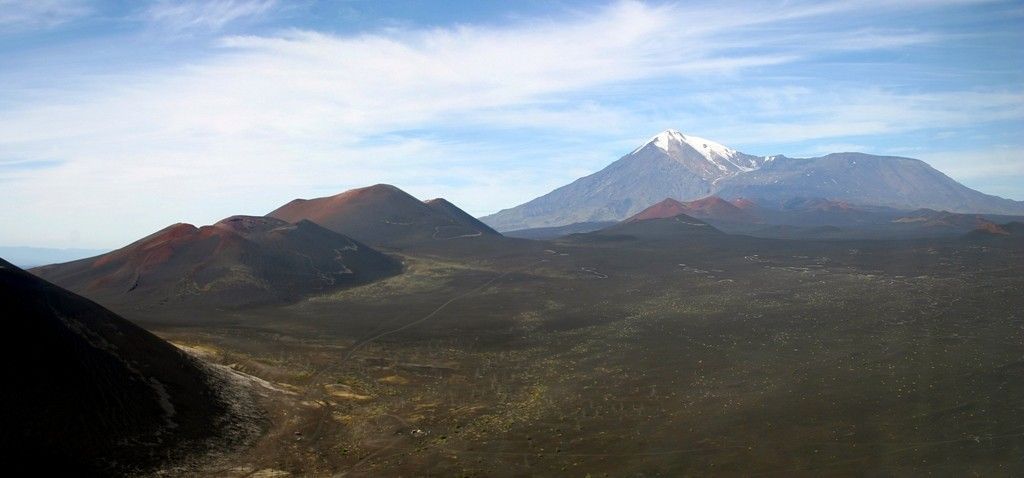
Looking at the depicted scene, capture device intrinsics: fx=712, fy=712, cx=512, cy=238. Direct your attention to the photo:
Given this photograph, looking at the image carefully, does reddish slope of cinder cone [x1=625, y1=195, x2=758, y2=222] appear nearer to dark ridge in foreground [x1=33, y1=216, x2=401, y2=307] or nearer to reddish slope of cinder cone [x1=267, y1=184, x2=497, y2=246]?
reddish slope of cinder cone [x1=267, y1=184, x2=497, y2=246]

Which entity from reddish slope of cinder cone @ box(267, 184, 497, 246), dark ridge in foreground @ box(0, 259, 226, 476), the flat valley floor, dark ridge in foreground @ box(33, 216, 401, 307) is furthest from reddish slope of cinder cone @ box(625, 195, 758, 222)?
dark ridge in foreground @ box(0, 259, 226, 476)

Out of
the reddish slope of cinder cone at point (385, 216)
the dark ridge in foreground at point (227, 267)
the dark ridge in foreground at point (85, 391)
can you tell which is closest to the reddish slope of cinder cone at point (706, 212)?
the reddish slope of cinder cone at point (385, 216)

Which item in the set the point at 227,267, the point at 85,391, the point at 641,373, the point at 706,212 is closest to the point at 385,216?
the point at 227,267

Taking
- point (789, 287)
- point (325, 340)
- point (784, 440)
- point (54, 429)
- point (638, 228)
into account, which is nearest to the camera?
point (54, 429)

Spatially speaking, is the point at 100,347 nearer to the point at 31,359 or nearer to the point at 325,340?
the point at 31,359

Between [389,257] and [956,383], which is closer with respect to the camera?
[956,383]

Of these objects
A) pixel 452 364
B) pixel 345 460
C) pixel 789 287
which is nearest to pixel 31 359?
pixel 345 460
